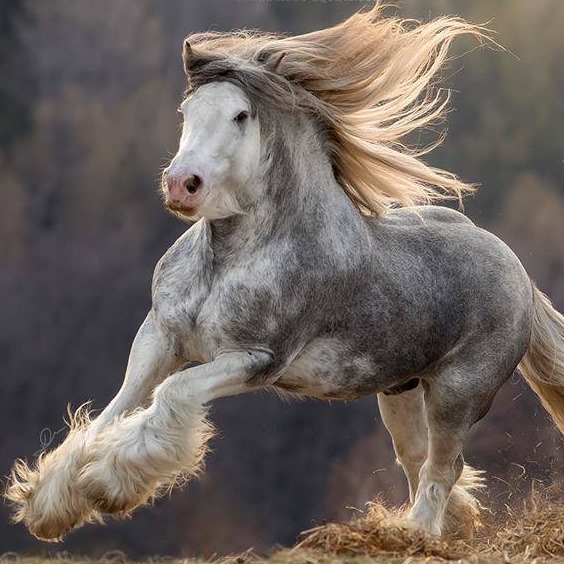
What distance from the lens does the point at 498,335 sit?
638 cm

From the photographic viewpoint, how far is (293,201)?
221 inches

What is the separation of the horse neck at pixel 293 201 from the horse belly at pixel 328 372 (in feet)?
1.42

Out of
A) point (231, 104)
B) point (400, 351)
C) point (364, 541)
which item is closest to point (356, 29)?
point (231, 104)

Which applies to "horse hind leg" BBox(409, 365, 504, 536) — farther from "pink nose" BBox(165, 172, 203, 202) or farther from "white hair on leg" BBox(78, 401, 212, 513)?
"pink nose" BBox(165, 172, 203, 202)

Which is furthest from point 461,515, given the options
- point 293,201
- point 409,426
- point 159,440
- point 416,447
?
point 159,440

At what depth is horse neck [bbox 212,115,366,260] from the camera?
5.50 meters

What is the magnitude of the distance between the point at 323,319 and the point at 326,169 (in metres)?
0.64

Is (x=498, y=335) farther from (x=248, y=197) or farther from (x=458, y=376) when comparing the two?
(x=248, y=197)

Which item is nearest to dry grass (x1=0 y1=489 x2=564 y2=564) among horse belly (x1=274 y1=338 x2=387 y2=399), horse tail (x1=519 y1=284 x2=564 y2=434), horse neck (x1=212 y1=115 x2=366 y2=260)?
horse belly (x1=274 y1=338 x2=387 y2=399)

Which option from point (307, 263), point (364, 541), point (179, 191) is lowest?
point (364, 541)

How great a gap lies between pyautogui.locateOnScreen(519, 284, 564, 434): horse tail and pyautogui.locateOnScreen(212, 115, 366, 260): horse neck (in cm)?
144

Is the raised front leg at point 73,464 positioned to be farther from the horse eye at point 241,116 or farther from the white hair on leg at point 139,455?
the horse eye at point 241,116

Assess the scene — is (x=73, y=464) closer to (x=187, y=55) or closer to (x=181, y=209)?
(x=181, y=209)

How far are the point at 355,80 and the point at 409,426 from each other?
1775 mm
